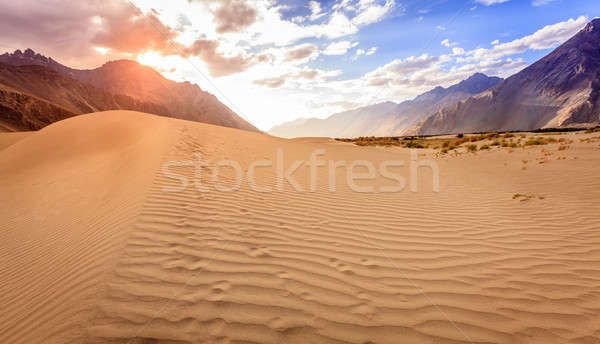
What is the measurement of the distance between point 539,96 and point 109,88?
214 meters

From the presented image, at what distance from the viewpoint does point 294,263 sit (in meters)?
3.04

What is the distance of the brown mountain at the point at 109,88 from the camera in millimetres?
65562

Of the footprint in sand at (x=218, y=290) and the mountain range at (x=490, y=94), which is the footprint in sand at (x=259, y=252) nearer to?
the footprint in sand at (x=218, y=290)

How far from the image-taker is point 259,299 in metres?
2.40

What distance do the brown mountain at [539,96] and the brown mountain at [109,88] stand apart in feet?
407

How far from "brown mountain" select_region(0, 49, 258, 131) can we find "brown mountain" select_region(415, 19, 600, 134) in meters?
124

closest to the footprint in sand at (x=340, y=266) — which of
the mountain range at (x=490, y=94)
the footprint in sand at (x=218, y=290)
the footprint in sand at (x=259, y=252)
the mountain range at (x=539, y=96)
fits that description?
the footprint in sand at (x=259, y=252)

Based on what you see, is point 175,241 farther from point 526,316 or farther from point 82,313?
point 526,316

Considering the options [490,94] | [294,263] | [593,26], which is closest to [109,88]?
[294,263]

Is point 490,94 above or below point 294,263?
above

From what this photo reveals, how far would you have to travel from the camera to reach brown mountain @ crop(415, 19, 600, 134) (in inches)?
4577

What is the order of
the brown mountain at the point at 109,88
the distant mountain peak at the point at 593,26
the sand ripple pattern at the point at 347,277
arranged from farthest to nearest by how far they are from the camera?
the distant mountain peak at the point at 593,26 → the brown mountain at the point at 109,88 → the sand ripple pattern at the point at 347,277

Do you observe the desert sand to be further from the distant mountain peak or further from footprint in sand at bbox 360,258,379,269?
the distant mountain peak

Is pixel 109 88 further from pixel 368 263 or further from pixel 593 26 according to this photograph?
pixel 593 26
